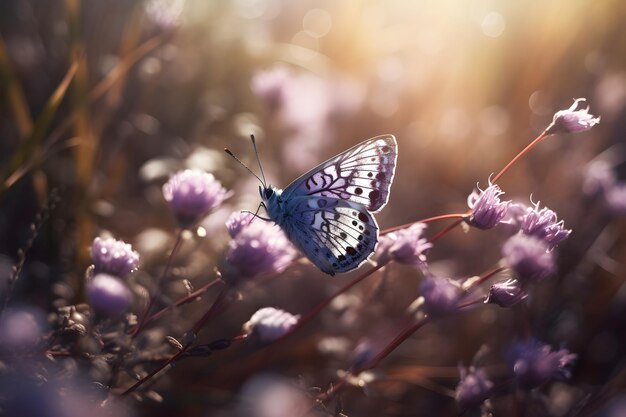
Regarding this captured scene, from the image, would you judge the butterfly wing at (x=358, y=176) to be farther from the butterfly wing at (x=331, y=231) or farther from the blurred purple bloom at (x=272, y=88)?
the blurred purple bloom at (x=272, y=88)

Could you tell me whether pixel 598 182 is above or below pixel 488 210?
below

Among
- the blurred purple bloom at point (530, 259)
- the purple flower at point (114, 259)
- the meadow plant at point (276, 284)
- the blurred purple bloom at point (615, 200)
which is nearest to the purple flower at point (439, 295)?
the meadow plant at point (276, 284)

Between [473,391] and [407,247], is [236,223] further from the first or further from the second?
[473,391]

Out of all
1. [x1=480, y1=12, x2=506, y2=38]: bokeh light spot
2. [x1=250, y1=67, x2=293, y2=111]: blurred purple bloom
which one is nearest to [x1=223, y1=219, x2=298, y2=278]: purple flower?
[x1=250, y1=67, x2=293, y2=111]: blurred purple bloom

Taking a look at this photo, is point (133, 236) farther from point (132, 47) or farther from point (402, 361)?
point (402, 361)

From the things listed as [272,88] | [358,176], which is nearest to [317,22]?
[272,88]

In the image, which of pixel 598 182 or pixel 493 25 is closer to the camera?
pixel 598 182

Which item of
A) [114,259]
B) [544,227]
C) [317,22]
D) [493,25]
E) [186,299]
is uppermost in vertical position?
[317,22]
